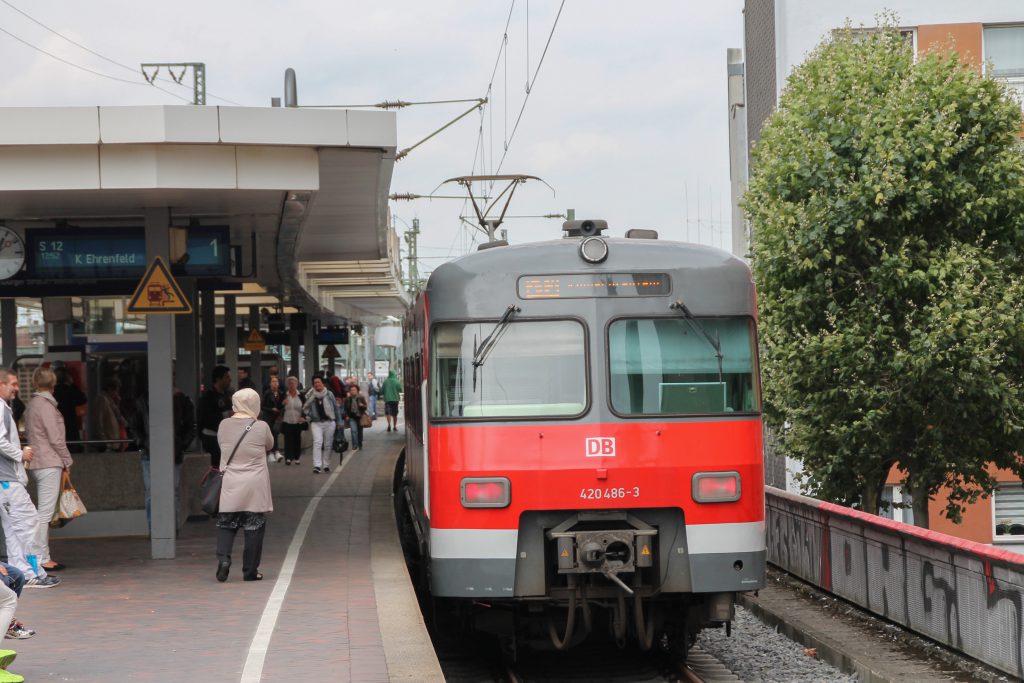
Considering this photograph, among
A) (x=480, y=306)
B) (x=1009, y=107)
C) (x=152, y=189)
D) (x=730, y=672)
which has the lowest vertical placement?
(x=730, y=672)

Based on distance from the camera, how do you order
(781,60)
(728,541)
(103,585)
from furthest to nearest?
1. (781,60)
2. (103,585)
3. (728,541)

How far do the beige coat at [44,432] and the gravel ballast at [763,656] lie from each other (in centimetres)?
561

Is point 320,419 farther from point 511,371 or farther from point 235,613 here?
point 511,371

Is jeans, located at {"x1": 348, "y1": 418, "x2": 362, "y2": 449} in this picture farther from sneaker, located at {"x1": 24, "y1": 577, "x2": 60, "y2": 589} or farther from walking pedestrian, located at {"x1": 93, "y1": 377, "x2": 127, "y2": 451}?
sneaker, located at {"x1": 24, "y1": 577, "x2": 60, "y2": 589}

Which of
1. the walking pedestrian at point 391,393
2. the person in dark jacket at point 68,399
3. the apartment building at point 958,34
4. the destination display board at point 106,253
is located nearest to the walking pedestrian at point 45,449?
the destination display board at point 106,253

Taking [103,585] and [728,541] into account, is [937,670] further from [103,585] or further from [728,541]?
[103,585]

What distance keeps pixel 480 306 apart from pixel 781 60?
62.1 feet

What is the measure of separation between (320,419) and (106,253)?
416 inches

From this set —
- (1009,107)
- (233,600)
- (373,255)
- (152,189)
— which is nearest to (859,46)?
(1009,107)

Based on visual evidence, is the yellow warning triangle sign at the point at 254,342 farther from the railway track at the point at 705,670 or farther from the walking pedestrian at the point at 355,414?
the railway track at the point at 705,670

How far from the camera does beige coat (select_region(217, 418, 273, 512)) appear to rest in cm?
1142

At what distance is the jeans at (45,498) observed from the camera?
39.2ft

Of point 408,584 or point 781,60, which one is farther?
point 781,60

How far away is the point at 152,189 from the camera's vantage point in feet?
39.6
